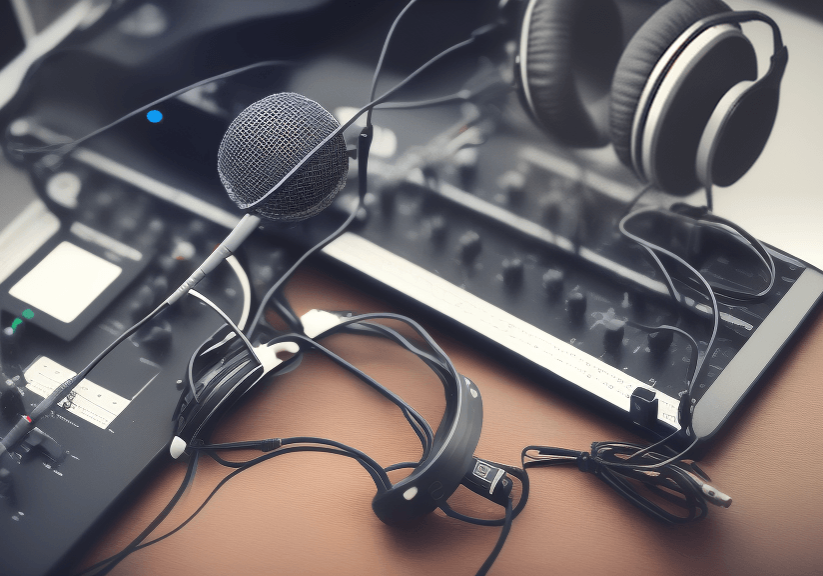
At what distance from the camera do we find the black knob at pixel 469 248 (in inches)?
25.5

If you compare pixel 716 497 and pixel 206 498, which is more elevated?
pixel 716 497

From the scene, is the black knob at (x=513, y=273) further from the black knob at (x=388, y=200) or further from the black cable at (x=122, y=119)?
the black cable at (x=122, y=119)

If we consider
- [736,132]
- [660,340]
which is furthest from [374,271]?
[736,132]

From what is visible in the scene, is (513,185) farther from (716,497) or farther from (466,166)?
(716,497)

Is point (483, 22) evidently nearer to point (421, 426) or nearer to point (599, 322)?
point (599, 322)

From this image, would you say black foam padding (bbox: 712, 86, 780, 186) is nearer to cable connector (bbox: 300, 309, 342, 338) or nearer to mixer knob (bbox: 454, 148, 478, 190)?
mixer knob (bbox: 454, 148, 478, 190)

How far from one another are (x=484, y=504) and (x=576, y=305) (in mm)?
210

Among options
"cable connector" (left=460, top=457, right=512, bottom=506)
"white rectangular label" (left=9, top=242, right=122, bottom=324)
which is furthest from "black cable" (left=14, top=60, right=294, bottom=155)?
"cable connector" (left=460, top=457, right=512, bottom=506)

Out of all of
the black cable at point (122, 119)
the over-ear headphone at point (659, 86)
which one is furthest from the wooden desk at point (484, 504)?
the black cable at point (122, 119)

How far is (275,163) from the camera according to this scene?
51 cm

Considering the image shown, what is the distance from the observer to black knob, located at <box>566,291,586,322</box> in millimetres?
601

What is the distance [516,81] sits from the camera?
2.33ft

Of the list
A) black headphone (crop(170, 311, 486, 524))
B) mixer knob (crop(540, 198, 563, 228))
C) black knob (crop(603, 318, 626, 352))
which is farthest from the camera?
mixer knob (crop(540, 198, 563, 228))

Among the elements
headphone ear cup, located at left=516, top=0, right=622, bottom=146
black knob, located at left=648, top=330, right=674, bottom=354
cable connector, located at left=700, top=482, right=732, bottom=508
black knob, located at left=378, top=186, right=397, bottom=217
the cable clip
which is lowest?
the cable clip
